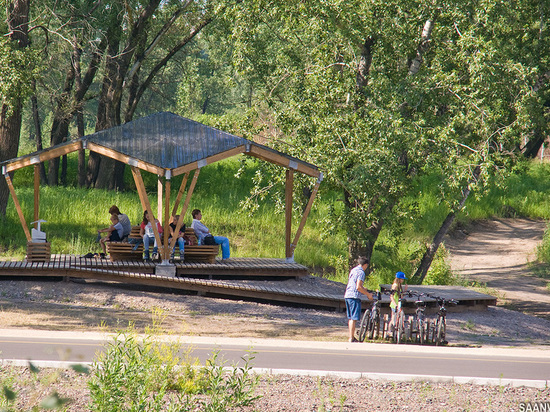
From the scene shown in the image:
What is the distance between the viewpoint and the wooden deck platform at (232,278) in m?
14.2

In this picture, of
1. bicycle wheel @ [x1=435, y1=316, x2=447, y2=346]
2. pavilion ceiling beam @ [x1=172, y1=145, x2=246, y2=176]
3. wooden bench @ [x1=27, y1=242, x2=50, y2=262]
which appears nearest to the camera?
bicycle wheel @ [x1=435, y1=316, x2=447, y2=346]

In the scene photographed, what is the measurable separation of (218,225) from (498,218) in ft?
47.5

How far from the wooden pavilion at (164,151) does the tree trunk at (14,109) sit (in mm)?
4425

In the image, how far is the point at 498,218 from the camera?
103 ft

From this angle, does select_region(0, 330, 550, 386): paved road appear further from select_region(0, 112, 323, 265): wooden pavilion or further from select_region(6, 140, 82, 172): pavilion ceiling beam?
select_region(6, 140, 82, 172): pavilion ceiling beam

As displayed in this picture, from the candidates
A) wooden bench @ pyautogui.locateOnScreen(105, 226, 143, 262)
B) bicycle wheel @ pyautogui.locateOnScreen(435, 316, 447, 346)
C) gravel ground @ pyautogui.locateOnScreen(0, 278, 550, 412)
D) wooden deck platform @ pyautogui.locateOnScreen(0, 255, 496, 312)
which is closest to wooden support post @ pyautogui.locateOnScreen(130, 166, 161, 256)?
wooden deck platform @ pyautogui.locateOnScreen(0, 255, 496, 312)

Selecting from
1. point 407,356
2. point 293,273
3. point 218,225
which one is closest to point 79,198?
point 218,225

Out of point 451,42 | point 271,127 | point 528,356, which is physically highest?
point 451,42

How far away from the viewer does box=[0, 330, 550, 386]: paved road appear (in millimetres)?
8156

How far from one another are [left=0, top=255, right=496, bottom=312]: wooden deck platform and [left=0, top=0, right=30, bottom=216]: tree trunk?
5.68 m

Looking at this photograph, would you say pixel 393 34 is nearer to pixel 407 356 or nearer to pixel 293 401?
pixel 407 356

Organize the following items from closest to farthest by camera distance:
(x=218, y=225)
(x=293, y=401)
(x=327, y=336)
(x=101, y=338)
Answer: (x=293, y=401)
(x=101, y=338)
(x=327, y=336)
(x=218, y=225)

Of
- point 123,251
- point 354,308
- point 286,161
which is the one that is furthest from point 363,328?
point 123,251

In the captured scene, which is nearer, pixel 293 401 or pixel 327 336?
pixel 293 401
